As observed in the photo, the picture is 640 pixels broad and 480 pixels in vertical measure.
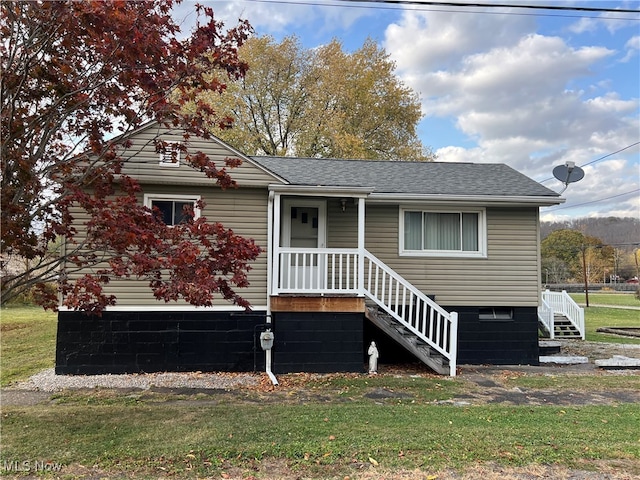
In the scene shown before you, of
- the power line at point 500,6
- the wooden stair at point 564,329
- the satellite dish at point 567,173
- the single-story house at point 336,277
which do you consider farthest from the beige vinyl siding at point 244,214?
the wooden stair at point 564,329

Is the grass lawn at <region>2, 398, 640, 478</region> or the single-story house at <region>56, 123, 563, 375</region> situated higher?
the single-story house at <region>56, 123, 563, 375</region>

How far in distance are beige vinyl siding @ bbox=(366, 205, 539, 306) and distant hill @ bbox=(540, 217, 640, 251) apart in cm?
6205

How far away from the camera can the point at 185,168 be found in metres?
8.19

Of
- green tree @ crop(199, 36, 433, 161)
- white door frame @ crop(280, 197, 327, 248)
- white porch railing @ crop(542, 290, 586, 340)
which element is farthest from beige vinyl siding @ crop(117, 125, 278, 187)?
green tree @ crop(199, 36, 433, 161)

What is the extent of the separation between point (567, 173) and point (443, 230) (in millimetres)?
3256

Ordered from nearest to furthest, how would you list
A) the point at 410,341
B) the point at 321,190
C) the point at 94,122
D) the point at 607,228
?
1. the point at 94,122
2. the point at 321,190
3. the point at 410,341
4. the point at 607,228

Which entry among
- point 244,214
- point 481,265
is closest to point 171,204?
point 244,214

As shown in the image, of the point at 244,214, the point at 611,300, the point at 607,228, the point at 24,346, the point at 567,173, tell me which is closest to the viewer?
the point at 244,214

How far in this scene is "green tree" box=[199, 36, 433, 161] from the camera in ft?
78.8

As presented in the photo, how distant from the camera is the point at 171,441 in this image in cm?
435

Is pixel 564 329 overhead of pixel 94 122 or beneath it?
beneath

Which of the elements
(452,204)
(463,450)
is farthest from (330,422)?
(452,204)

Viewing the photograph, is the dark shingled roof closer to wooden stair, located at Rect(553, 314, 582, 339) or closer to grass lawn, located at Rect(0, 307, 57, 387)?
wooden stair, located at Rect(553, 314, 582, 339)

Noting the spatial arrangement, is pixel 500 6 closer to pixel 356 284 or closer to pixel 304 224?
pixel 356 284
